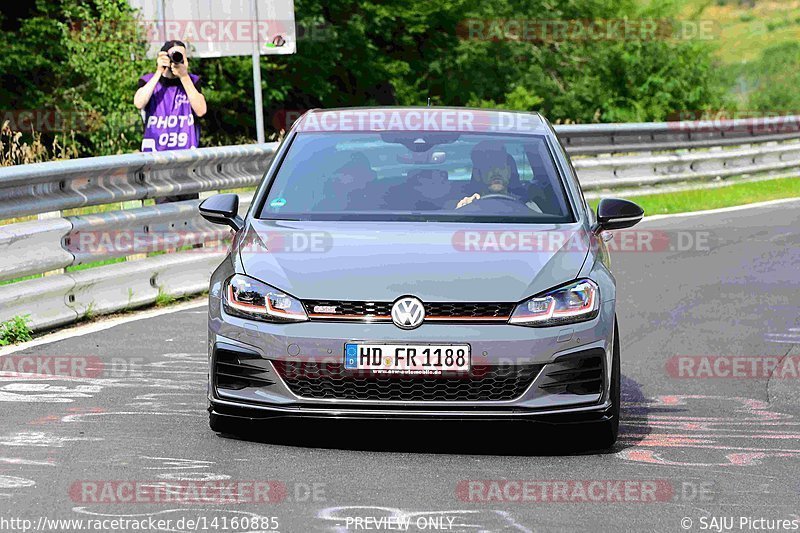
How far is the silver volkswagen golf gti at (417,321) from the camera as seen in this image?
6.47 m

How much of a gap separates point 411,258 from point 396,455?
0.83 metres

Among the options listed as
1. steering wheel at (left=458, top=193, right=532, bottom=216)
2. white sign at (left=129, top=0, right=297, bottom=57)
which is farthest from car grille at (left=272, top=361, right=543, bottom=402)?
white sign at (left=129, top=0, right=297, bottom=57)

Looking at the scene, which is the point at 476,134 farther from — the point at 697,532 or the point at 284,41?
the point at 284,41

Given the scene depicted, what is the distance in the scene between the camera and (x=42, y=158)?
17.8 meters

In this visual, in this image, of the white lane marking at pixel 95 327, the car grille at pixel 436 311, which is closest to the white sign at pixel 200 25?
the white lane marking at pixel 95 327

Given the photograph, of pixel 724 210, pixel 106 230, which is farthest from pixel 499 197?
pixel 724 210

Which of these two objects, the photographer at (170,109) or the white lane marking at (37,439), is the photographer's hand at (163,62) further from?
the white lane marking at (37,439)

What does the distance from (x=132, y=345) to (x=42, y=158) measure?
877 centimetres

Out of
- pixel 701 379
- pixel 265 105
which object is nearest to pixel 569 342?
pixel 701 379

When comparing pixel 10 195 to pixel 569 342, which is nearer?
pixel 569 342

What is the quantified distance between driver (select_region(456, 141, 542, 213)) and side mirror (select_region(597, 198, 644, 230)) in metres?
0.31

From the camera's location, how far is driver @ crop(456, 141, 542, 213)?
7578 mm

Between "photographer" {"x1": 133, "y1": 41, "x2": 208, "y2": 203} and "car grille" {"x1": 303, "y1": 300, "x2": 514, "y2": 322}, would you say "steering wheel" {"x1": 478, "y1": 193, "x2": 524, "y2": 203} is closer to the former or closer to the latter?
"car grille" {"x1": 303, "y1": 300, "x2": 514, "y2": 322}

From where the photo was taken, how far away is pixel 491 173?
7680 millimetres
